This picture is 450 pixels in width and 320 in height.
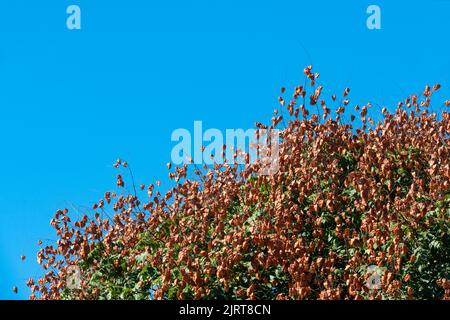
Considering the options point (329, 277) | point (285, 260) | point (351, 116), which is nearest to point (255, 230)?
point (285, 260)

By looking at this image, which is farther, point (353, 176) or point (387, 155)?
point (387, 155)

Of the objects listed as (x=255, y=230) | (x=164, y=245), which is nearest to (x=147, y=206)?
(x=164, y=245)

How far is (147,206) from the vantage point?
12.2 m

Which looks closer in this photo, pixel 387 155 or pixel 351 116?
pixel 387 155

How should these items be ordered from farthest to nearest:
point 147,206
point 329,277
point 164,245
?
point 147,206 < point 164,245 < point 329,277

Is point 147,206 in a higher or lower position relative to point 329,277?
higher

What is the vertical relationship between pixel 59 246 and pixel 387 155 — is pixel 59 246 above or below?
below

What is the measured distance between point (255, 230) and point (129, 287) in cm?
201

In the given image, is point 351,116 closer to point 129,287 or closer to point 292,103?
point 292,103

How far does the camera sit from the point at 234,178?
12906mm

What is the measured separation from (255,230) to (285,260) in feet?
2.54

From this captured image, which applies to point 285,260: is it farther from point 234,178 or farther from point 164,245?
point 234,178
